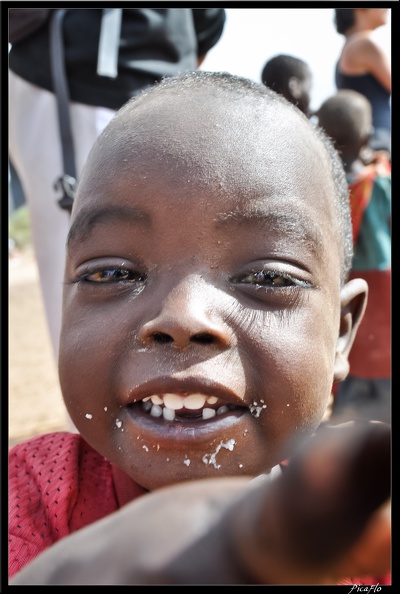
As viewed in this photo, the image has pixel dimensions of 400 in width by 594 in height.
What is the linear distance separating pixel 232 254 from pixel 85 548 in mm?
642

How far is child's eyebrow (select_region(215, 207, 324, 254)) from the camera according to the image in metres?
1.03

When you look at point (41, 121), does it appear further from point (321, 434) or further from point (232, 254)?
point (321, 434)

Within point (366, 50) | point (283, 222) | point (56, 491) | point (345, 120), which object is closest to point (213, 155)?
point (283, 222)

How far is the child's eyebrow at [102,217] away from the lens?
3.50 feet

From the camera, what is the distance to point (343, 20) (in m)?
3.33

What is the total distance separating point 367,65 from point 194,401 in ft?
9.14

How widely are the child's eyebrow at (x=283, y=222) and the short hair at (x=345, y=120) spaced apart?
2.11 meters

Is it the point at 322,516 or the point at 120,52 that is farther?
the point at 120,52

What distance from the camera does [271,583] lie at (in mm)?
397

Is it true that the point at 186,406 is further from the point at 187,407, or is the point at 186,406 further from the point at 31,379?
the point at 31,379

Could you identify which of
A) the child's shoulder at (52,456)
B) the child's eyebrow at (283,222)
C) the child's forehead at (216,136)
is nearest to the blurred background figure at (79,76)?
the child's forehead at (216,136)

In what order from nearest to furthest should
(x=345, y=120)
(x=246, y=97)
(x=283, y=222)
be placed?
(x=283, y=222)
(x=246, y=97)
(x=345, y=120)

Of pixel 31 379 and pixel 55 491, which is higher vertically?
pixel 55 491

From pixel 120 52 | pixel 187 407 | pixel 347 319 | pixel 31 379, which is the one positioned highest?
pixel 120 52
